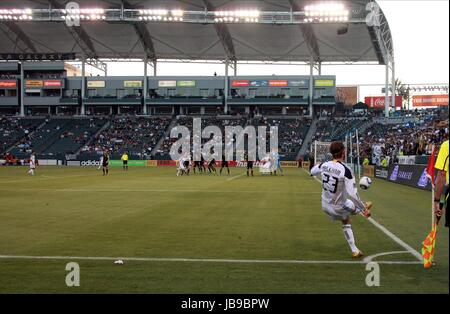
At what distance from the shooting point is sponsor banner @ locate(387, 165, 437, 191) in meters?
24.9

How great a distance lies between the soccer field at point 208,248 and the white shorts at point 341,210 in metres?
0.67

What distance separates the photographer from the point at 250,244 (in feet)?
31.4

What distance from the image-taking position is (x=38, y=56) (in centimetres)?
7788

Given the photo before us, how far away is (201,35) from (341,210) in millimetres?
65279

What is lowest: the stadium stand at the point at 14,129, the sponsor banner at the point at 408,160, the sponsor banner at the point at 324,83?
the sponsor banner at the point at 408,160

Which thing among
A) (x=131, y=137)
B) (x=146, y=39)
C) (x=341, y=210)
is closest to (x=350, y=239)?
(x=341, y=210)

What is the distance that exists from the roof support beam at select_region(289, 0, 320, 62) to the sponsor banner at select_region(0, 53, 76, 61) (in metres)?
34.3

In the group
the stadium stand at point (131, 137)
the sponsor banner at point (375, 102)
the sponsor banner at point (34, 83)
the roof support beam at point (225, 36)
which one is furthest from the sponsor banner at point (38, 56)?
the sponsor banner at point (375, 102)

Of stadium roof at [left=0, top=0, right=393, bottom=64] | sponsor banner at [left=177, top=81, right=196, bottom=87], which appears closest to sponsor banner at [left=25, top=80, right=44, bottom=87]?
stadium roof at [left=0, top=0, right=393, bottom=64]

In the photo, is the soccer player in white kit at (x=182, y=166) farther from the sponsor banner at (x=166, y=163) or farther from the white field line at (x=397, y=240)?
the white field line at (x=397, y=240)

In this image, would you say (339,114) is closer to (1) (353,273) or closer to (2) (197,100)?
(2) (197,100)

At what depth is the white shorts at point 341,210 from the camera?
327 inches

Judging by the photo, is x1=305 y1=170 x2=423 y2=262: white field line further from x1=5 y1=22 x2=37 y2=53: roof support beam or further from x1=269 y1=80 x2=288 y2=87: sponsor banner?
x1=5 y1=22 x2=37 y2=53: roof support beam
